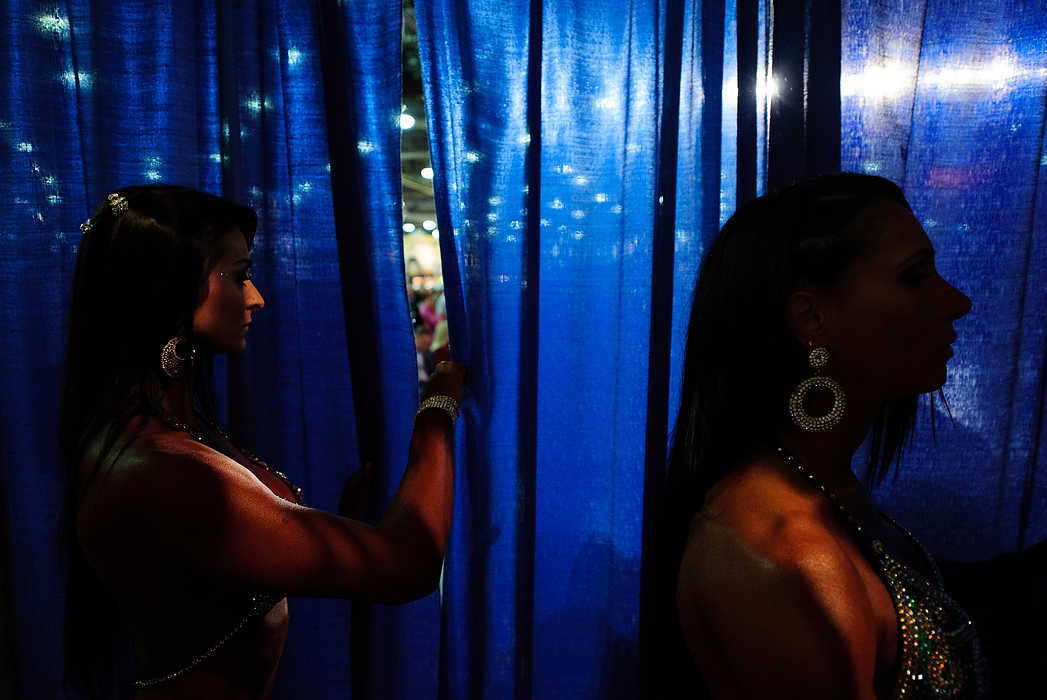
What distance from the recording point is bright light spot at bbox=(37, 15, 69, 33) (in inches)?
53.0

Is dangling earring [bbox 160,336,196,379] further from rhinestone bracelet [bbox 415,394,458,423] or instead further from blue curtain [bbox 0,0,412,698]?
rhinestone bracelet [bbox 415,394,458,423]

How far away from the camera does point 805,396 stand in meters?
0.98

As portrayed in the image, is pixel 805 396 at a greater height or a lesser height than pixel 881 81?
lesser

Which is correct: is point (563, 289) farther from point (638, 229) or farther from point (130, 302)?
point (130, 302)

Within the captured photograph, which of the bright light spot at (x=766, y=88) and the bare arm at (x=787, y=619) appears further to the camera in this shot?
the bright light spot at (x=766, y=88)

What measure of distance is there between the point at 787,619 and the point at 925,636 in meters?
0.25

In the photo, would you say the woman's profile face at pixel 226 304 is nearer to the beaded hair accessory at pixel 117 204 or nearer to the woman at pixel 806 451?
the beaded hair accessory at pixel 117 204

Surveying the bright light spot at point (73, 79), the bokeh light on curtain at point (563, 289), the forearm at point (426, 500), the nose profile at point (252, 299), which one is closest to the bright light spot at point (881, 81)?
the bokeh light on curtain at point (563, 289)

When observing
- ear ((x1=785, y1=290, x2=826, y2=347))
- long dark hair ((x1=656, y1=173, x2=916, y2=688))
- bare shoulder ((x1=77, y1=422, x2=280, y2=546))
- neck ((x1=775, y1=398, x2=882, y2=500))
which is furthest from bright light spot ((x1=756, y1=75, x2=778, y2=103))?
bare shoulder ((x1=77, y1=422, x2=280, y2=546))

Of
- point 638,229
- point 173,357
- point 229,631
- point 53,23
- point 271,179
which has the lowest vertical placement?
point 229,631

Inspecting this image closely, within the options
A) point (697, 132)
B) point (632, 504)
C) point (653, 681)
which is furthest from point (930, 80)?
point (653, 681)

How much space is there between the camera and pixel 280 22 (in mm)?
1337

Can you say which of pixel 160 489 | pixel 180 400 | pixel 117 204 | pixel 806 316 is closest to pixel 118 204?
pixel 117 204

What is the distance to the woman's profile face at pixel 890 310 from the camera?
93cm
